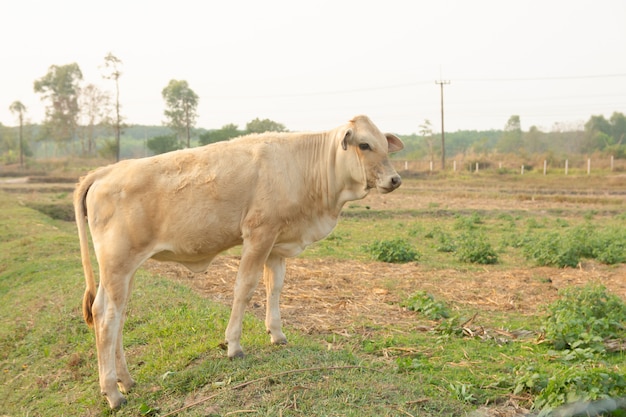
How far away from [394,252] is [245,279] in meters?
7.95

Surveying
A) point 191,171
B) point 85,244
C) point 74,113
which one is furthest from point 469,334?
point 74,113

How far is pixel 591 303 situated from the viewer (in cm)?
812

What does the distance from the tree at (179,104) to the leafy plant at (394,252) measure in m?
50.0

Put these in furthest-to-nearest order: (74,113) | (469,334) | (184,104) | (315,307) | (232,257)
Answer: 1. (74,113)
2. (184,104)
3. (232,257)
4. (315,307)
5. (469,334)

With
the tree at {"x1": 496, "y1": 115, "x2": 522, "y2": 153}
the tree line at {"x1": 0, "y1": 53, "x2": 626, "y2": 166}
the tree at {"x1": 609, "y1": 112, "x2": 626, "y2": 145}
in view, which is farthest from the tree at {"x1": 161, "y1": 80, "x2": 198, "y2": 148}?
the tree at {"x1": 609, "y1": 112, "x2": 626, "y2": 145}

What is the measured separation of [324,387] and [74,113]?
236ft

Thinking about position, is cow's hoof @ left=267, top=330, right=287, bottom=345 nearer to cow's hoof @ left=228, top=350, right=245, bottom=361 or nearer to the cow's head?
cow's hoof @ left=228, top=350, right=245, bottom=361

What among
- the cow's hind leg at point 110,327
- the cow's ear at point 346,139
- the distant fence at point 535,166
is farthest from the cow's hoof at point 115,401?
the distant fence at point 535,166

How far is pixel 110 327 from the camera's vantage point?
18.8 ft

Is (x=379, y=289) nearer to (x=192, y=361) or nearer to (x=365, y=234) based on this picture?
(x=192, y=361)

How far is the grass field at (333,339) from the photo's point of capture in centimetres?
527

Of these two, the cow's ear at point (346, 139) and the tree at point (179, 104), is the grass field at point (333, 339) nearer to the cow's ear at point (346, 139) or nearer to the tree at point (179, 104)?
the cow's ear at point (346, 139)

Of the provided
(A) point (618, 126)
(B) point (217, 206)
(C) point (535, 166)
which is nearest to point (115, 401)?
(B) point (217, 206)

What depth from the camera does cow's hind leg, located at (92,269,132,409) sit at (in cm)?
573
